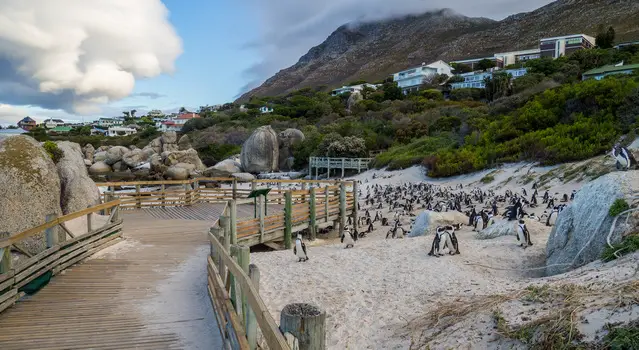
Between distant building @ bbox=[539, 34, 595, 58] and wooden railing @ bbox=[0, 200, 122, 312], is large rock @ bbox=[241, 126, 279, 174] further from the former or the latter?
distant building @ bbox=[539, 34, 595, 58]

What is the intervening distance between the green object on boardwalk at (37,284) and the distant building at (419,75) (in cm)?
7179

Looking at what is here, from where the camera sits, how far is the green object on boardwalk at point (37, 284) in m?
6.15

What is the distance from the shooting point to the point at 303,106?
69625 mm

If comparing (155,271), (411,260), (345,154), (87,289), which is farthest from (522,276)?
(345,154)

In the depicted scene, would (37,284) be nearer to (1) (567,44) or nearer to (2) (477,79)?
(2) (477,79)

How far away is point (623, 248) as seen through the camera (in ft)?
19.6

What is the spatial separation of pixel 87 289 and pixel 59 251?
1.06m

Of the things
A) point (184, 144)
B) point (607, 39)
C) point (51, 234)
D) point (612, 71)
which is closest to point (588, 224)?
point (51, 234)

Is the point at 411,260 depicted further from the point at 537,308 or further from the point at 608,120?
the point at 608,120

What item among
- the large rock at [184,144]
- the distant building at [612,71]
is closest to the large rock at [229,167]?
the large rock at [184,144]

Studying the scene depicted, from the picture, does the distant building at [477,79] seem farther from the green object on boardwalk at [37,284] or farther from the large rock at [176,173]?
the green object on boardwalk at [37,284]

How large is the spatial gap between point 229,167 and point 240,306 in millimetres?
38926

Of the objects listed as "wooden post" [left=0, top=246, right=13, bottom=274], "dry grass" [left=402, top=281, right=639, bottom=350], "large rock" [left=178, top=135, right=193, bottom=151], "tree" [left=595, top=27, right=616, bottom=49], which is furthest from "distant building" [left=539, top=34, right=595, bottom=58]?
"wooden post" [left=0, top=246, right=13, bottom=274]

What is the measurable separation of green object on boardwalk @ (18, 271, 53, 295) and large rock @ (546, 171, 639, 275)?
829cm
